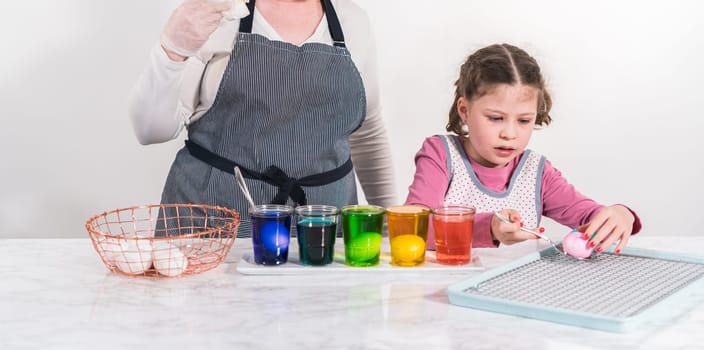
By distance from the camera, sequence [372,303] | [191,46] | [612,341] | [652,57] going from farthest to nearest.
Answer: [652,57] < [191,46] < [372,303] < [612,341]

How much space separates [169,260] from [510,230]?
63 centimetres

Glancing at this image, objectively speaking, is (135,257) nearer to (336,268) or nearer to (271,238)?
(271,238)

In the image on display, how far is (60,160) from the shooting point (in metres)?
2.91

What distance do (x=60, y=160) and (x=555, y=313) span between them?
7.17ft

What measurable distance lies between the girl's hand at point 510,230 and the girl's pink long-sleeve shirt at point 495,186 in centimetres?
33

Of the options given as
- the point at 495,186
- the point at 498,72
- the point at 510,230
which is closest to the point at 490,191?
the point at 495,186

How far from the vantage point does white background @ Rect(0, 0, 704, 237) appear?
2.83 m

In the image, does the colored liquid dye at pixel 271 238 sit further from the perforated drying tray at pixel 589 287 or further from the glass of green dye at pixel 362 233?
the perforated drying tray at pixel 589 287

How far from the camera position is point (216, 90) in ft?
6.60

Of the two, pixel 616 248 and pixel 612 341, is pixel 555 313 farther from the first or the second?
pixel 616 248

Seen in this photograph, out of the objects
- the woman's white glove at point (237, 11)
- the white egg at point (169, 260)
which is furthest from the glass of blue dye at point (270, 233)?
the woman's white glove at point (237, 11)

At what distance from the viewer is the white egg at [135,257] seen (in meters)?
1.37

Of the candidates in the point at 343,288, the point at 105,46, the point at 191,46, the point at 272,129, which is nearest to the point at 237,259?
the point at 343,288

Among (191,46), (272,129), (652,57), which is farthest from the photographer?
(652,57)
